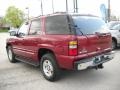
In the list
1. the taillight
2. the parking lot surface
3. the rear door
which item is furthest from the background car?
the taillight

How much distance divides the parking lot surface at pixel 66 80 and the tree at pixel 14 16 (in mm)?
76899

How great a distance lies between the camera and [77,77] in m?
6.61

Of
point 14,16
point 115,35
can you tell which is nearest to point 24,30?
point 115,35

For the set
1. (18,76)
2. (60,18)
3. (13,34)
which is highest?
(60,18)

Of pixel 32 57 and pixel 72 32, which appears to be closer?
pixel 72 32

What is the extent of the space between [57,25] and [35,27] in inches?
48.9

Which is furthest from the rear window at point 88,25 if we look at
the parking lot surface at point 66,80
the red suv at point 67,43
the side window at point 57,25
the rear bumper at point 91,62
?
the parking lot surface at point 66,80

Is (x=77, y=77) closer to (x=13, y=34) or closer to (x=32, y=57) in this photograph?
(x=32, y=57)

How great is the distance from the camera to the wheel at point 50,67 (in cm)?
610

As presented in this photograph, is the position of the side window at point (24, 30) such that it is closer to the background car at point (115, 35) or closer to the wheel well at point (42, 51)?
the wheel well at point (42, 51)

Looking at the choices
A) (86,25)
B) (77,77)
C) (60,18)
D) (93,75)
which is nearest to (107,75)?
(93,75)

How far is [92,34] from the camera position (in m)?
5.89

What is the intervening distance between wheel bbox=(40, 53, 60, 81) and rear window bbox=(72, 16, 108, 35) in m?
1.14

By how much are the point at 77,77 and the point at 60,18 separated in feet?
6.08
